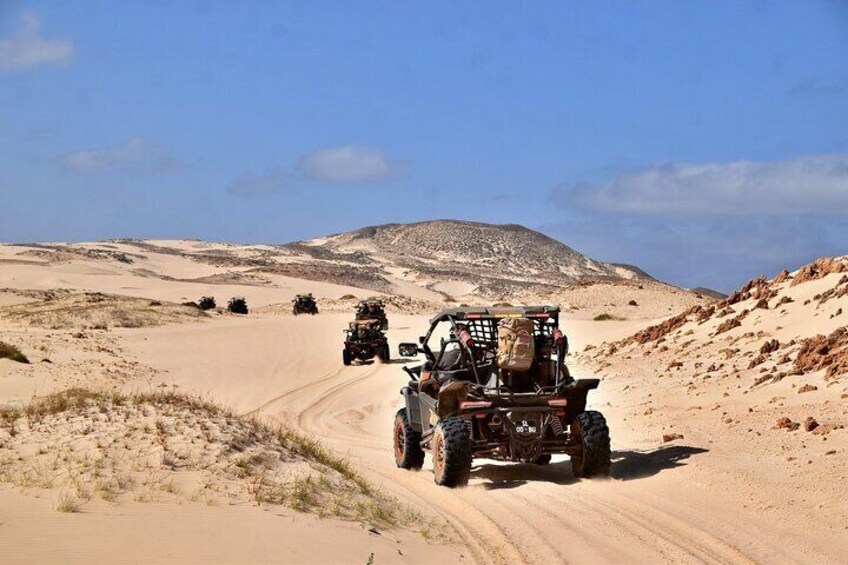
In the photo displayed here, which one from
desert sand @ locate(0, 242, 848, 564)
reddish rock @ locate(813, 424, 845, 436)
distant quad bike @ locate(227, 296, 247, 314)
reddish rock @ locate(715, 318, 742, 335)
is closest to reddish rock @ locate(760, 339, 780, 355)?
desert sand @ locate(0, 242, 848, 564)

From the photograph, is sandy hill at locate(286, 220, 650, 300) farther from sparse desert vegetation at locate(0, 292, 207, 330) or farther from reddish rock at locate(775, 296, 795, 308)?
reddish rock at locate(775, 296, 795, 308)

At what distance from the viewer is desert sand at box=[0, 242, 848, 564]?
23.5ft

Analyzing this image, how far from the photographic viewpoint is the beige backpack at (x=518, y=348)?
483 inches

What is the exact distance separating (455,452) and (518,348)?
1.51m

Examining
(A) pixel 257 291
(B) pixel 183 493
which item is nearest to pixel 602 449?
(B) pixel 183 493

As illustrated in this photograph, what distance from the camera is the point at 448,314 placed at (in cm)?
1280

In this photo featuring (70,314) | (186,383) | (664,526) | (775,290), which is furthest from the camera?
(70,314)

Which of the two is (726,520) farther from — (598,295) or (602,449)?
(598,295)

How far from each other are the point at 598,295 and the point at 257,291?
1489 inches

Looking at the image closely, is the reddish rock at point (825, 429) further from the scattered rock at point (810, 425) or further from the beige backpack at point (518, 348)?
the beige backpack at point (518, 348)

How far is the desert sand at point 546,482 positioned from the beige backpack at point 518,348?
1.41 m

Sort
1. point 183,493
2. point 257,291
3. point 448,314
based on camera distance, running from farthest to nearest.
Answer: point 257,291, point 448,314, point 183,493

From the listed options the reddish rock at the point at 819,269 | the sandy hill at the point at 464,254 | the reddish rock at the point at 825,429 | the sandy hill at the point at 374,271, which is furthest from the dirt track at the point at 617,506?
the sandy hill at the point at 464,254

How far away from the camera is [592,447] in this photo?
1192 centimetres
